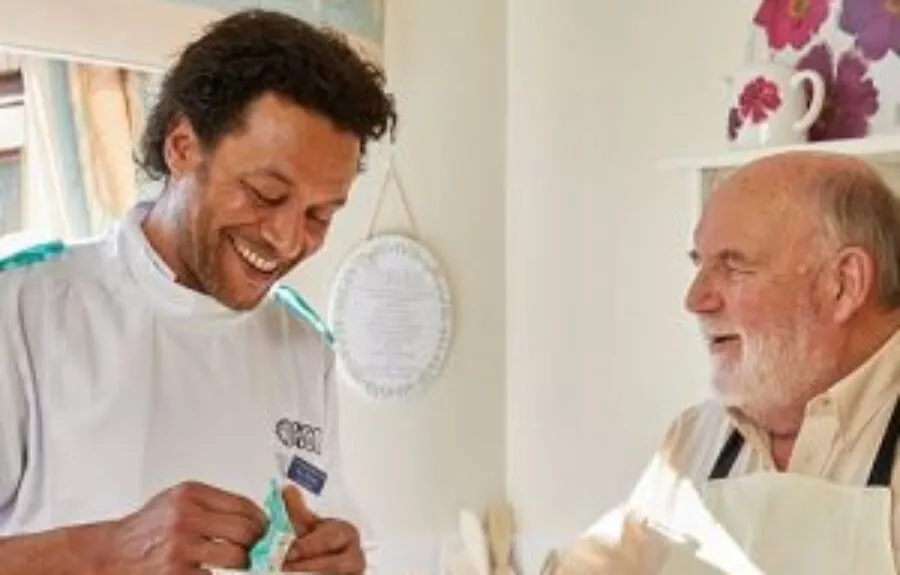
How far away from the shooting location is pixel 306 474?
141 centimetres

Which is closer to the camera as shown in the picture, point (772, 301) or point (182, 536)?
point (182, 536)

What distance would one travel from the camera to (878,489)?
1448 millimetres

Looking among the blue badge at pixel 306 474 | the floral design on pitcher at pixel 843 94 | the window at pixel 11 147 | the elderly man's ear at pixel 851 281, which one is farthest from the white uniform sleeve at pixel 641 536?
the window at pixel 11 147

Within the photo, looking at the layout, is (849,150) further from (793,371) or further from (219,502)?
(219,502)

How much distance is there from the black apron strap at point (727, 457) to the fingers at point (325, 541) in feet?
1.81

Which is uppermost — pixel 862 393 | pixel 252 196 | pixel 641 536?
pixel 252 196

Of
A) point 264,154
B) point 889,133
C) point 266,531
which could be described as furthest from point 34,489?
point 889,133

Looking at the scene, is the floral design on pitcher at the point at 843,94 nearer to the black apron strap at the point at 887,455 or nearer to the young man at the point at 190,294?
the black apron strap at the point at 887,455

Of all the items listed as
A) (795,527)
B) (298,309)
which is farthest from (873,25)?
(298,309)

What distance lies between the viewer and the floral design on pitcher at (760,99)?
192 centimetres

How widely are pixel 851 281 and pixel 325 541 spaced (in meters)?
0.73

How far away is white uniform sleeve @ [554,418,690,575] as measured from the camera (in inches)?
63.5

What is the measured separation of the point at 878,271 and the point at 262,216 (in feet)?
2.53

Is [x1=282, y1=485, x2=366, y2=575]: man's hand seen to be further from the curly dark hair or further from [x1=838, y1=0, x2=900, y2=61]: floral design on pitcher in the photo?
[x1=838, y1=0, x2=900, y2=61]: floral design on pitcher
